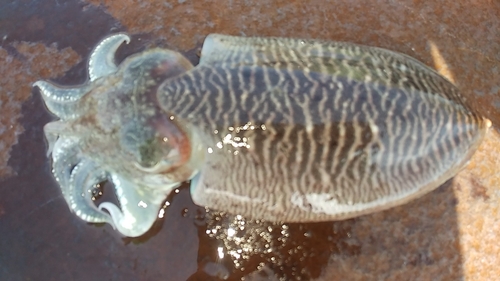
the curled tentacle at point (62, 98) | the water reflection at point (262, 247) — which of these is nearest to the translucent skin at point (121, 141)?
the curled tentacle at point (62, 98)

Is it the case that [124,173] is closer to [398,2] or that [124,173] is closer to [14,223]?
[14,223]

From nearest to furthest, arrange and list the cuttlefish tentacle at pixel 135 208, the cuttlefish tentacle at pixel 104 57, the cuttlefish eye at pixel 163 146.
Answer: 1. the cuttlefish eye at pixel 163 146
2. the cuttlefish tentacle at pixel 135 208
3. the cuttlefish tentacle at pixel 104 57

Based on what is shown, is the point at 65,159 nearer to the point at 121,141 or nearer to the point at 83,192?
the point at 83,192

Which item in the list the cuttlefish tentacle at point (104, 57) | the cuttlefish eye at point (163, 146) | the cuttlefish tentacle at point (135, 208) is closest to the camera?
the cuttlefish eye at point (163, 146)

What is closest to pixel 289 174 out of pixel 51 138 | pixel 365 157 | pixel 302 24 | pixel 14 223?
pixel 365 157

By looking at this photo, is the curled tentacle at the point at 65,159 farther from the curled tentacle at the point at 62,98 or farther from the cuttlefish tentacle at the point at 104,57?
the cuttlefish tentacle at the point at 104,57

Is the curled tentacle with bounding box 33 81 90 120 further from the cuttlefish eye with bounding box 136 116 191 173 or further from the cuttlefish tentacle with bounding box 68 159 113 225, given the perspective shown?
the cuttlefish eye with bounding box 136 116 191 173

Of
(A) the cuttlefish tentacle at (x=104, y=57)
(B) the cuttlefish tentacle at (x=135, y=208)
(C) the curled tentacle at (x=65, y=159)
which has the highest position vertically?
(A) the cuttlefish tentacle at (x=104, y=57)
